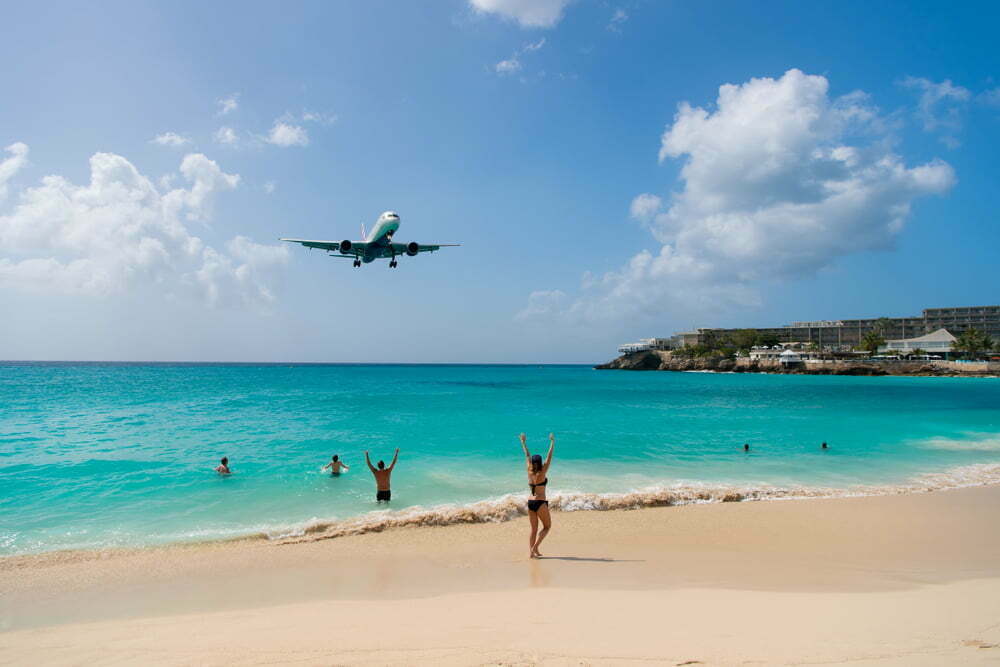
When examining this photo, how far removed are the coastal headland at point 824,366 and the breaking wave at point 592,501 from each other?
10943 centimetres

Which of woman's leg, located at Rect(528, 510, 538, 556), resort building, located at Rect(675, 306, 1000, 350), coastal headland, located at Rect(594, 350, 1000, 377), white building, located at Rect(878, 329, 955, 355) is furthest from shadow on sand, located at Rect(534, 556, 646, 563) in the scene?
resort building, located at Rect(675, 306, 1000, 350)

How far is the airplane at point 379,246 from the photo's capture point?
27203 millimetres

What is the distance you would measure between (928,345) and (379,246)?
467 feet

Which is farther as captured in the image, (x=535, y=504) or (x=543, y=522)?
(x=543, y=522)

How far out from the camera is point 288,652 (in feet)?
15.7

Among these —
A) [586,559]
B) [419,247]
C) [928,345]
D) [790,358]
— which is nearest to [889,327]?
[928,345]

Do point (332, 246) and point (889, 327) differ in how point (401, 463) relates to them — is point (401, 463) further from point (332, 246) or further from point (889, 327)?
point (889, 327)

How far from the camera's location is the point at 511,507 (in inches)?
429

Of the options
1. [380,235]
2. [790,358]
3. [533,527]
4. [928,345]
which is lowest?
[533,527]

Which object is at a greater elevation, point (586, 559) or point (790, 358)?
point (790, 358)

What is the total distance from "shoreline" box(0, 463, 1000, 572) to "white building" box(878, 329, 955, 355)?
131 meters

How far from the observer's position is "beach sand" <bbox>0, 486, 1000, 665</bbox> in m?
4.75

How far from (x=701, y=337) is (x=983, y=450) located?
161693 mm

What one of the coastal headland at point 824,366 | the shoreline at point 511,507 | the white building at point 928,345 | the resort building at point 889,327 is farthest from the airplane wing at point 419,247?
the resort building at point 889,327
